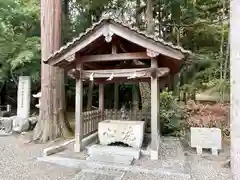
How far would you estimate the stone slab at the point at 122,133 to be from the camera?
17.2 feet

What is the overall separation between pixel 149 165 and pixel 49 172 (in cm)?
188

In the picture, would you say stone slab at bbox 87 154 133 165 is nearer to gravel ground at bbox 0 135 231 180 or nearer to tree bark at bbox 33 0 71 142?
gravel ground at bbox 0 135 231 180

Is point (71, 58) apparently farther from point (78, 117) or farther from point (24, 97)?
point (24, 97)

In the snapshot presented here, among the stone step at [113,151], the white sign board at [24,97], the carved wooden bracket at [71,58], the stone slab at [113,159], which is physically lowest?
the stone slab at [113,159]

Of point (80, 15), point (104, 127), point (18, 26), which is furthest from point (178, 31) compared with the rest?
point (104, 127)

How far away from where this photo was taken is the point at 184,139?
7.57 meters

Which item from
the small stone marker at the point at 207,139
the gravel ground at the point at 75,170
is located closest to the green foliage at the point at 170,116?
the gravel ground at the point at 75,170

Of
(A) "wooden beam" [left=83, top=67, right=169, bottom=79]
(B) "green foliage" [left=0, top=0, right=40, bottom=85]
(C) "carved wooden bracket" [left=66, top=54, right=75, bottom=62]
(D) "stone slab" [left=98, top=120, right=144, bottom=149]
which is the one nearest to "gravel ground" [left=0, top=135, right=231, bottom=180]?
(D) "stone slab" [left=98, top=120, right=144, bottom=149]

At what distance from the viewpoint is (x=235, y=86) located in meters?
3.85

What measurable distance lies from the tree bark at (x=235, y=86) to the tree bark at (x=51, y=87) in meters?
4.84

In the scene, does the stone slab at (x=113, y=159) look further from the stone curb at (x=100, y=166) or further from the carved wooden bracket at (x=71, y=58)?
the carved wooden bracket at (x=71, y=58)

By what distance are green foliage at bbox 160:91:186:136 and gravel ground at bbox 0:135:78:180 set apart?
13.1 feet

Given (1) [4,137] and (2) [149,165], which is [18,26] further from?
(2) [149,165]

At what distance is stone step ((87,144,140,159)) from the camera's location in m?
4.99
